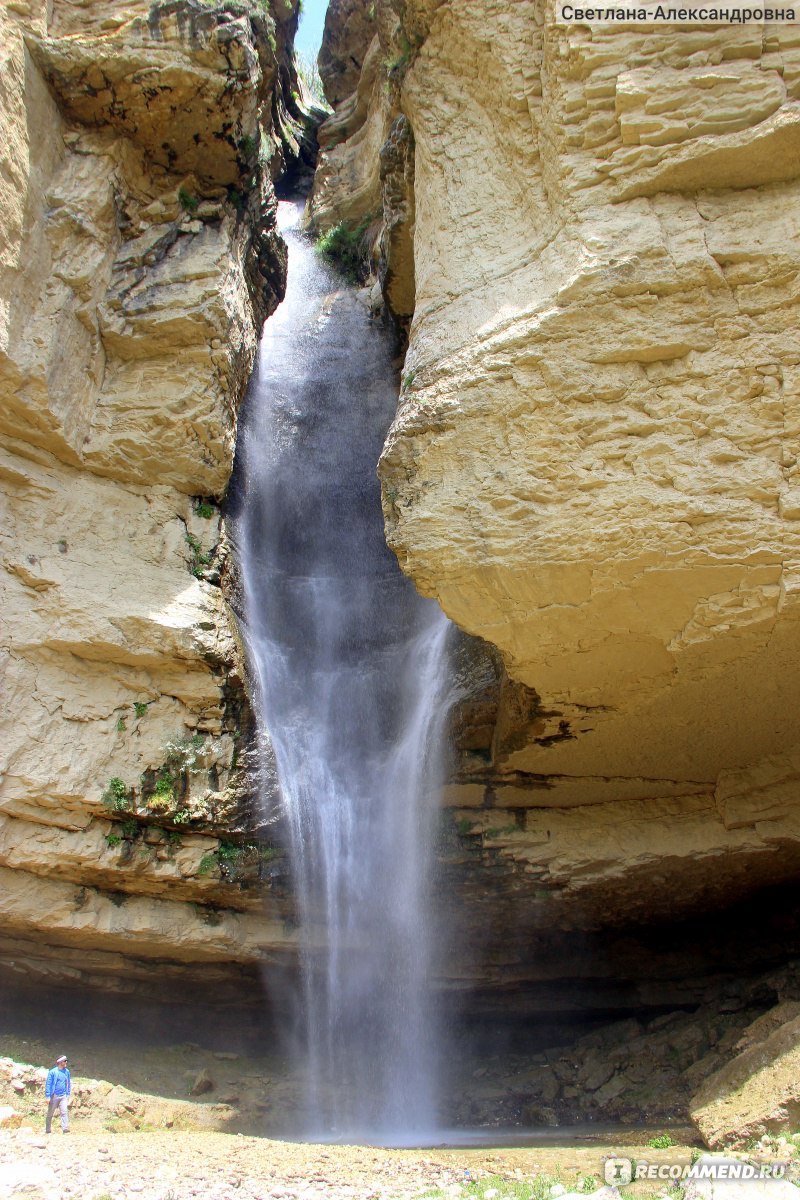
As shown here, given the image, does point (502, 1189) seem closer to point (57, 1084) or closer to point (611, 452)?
point (57, 1084)

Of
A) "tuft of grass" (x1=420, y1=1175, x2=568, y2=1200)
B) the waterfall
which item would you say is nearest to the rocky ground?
"tuft of grass" (x1=420, y1=1175, x2=568, y2=1200)

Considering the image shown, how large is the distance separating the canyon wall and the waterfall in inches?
30.8

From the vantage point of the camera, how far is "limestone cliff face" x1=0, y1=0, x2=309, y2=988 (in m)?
7.82

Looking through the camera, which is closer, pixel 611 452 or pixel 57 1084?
pixel 611 452

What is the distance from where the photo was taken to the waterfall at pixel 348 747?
8500 millimetres

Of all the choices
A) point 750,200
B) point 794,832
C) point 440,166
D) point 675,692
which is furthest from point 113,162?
point 794,832

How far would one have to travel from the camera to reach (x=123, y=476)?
9.29m

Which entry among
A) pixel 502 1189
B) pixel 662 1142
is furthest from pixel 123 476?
pixel 662 1142

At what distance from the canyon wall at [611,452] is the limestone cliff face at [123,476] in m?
2.73

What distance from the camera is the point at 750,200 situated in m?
6.41

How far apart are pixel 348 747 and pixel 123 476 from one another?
13.3 feet

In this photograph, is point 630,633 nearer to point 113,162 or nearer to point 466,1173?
point 466,1173

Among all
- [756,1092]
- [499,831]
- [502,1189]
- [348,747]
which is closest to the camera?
[502,1189]

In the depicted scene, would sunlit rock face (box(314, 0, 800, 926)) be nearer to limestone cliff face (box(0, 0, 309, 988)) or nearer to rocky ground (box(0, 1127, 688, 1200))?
limestone cliff face (box(0, 0, 309, 988))
